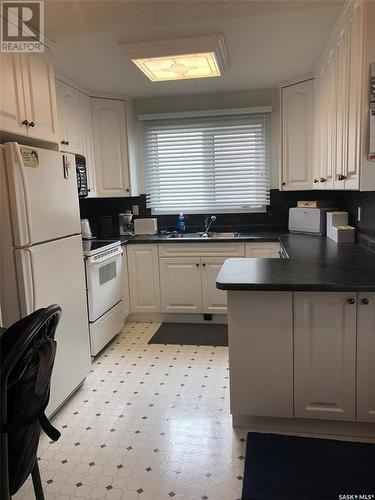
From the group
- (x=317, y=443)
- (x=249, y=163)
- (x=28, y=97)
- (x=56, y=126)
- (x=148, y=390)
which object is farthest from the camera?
(x=249, y=163)

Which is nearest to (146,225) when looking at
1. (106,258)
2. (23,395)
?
(106,258)

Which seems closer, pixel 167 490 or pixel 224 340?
pixel 167 490

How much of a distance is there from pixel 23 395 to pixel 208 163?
3411 millimetres

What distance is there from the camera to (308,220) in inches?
145

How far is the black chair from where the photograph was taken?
3.77 ft

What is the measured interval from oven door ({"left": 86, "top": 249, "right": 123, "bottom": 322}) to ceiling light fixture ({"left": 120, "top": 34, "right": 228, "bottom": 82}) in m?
1.54

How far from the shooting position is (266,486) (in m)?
1.69

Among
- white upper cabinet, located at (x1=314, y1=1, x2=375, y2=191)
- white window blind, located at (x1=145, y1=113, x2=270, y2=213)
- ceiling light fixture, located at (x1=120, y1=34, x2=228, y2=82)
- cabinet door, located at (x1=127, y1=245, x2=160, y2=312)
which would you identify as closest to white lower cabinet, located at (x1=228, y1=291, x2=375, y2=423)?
white upper cabinet, located at (x1=314, y1=1, x2=375, y2=191)

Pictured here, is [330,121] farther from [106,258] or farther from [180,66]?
[106,258]

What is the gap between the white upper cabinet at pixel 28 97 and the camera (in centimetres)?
193

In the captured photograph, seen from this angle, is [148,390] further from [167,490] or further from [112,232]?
[112,232]

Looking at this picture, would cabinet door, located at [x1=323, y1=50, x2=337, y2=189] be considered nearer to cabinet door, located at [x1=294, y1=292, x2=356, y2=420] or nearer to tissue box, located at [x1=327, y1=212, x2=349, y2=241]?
tissue box, located at [x1=327, y1=212, x2=349, y2=241]

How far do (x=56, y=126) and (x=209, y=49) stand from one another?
3.71ft

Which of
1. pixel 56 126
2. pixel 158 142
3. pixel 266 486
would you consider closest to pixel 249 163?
pixel 158 142
